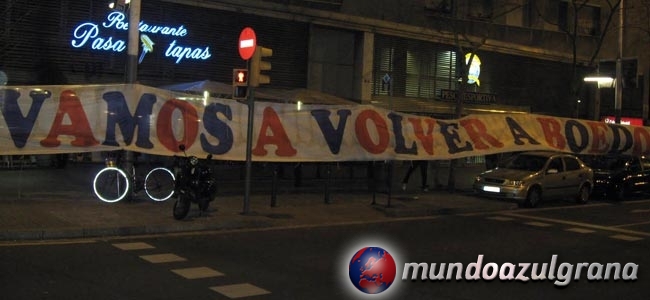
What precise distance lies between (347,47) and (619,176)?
1137 centimetres

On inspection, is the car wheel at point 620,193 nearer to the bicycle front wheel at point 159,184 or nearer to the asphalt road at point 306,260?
the asphalt road at point 306,260

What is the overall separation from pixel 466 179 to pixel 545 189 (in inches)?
266

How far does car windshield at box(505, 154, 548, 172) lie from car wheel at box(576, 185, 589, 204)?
1.81 m

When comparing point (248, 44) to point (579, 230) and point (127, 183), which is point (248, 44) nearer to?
point (127, 183)

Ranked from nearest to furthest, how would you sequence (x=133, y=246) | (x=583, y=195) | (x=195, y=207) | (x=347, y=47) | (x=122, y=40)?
(x=133, y=246)
(x=195, y=207)
(x=583, y=195)
(x=122, y=40)
(x=347, y=47)

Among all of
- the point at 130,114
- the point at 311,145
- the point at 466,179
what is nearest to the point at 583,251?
the point at 311,145

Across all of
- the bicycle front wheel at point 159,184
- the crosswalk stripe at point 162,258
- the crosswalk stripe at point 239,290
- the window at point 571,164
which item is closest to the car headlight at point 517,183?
the window at point 571,164

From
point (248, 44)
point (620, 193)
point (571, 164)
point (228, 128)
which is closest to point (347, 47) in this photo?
point (571, 164)

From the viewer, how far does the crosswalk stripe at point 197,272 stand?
753cm

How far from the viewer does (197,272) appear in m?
7.73

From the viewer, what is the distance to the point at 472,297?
6957mm

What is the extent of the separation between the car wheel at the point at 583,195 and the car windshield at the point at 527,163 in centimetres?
181

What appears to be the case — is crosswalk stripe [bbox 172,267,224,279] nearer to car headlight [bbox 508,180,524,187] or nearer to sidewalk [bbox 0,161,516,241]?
sidewalk [bbox 0,161,516,241]

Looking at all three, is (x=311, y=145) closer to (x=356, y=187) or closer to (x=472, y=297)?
(x=356, y=187)
